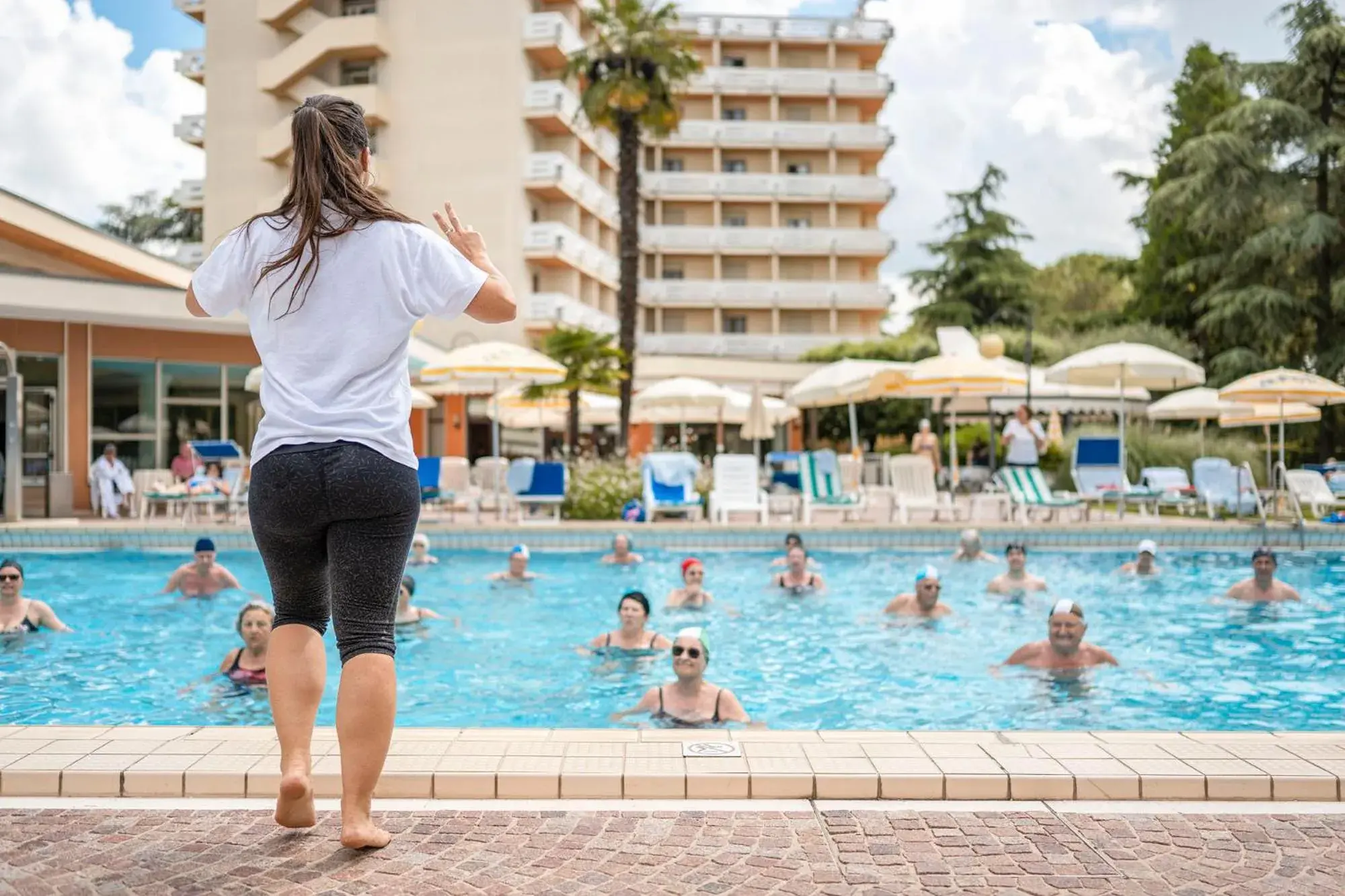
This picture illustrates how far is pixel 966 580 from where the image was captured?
11539 millimetres

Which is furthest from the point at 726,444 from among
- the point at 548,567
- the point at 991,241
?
the point at 548,567

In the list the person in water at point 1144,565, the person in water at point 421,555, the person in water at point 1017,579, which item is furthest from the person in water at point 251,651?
the person in water at point 1144,565

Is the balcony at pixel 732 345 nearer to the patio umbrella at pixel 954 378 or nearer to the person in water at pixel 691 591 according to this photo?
the patio umbrella at pixel 954 378

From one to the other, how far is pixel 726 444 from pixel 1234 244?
19557mm

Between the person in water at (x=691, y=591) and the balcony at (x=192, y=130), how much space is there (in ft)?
107

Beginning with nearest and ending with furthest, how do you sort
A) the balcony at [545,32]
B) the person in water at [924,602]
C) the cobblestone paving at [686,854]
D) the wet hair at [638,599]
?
the cobblestone paving at [686,854], the wet hair at [638,599], the person in water at [924,602], the balcony at [545,32]

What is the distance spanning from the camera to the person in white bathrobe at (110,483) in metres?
16.8

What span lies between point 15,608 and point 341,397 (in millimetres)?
6616

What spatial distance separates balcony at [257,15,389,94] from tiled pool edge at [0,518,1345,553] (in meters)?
22.8

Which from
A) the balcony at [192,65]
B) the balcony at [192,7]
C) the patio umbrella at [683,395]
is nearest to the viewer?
the patio umbrella at [683,395]

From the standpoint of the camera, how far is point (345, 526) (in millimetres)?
2652

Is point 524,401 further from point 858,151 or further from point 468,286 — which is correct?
point 858,151

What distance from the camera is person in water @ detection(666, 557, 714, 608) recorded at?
943 centimetres

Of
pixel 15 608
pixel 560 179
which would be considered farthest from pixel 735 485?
pixel 560 179
